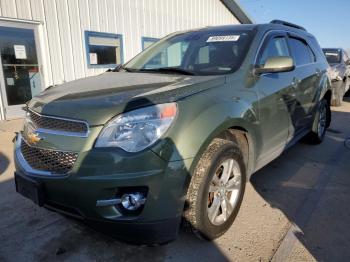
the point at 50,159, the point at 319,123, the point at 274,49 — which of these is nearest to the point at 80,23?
the point at 274,49

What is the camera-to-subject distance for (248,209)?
3.02 m

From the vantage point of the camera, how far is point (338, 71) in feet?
28.5

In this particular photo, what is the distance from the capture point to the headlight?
193 cm

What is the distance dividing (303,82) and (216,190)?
7.16ft

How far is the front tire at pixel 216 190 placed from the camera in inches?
85.1

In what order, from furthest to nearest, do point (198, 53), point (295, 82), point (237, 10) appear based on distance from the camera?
point (237, 10) → point (295, 82) → point (198, 53)

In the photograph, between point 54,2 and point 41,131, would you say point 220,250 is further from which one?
point 54,2

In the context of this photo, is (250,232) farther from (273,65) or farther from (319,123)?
(319,123)

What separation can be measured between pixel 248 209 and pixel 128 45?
738 centimetres

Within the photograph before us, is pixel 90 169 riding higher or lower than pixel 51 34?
lower

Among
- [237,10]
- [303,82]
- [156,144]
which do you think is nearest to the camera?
[156,144]

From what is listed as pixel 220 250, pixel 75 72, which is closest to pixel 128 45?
pixel 75 72

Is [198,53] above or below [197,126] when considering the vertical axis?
above

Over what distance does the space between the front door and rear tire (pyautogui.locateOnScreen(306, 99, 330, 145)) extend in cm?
562
